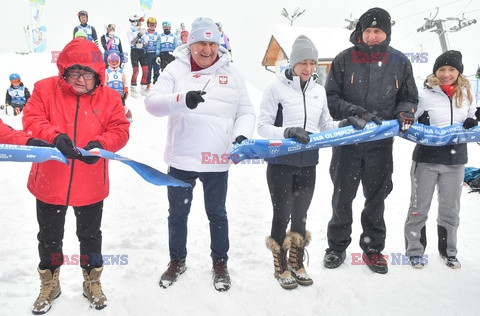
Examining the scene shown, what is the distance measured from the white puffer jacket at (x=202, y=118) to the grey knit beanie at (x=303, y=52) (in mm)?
589

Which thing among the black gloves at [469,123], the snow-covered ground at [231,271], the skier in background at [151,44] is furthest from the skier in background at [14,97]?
the black gloves at [469,123]

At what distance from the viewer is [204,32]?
3.07 meters

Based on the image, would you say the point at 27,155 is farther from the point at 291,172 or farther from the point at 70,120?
the point at 291,172

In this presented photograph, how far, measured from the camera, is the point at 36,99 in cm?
273

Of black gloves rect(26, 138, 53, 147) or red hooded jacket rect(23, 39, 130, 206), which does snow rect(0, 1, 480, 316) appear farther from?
black gloves rect(26, 138, 53, 147)

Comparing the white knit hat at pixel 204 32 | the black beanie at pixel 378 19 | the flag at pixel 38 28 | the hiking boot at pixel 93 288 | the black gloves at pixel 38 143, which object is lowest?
the hiking boot at pixel 93 288

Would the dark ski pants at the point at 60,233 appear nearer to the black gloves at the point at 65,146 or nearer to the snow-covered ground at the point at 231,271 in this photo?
the snow-covered ground at the point at 231,271

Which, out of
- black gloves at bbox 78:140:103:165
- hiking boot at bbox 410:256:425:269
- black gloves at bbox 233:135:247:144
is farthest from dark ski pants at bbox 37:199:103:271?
hiking boot at bbox 410:256:425:269

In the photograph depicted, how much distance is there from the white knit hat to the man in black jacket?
1340 mm

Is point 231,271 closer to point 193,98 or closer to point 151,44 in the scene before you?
point 193,98

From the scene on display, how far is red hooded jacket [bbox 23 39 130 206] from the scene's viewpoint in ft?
8.87

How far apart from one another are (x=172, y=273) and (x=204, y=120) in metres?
1.51

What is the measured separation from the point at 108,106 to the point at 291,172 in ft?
5.54

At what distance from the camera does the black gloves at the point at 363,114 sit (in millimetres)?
3420
